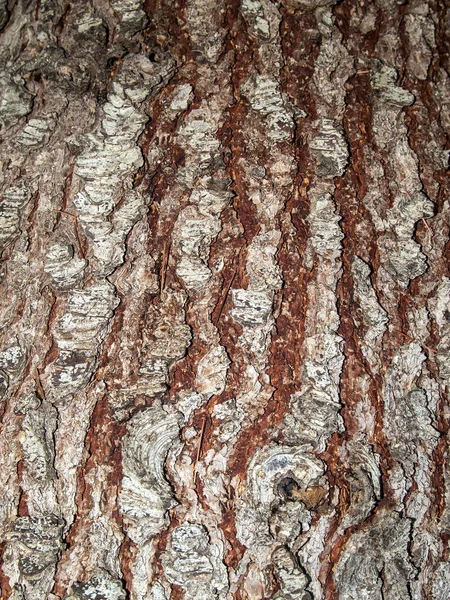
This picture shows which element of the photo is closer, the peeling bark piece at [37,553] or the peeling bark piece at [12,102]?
the peeling bark piece at [37,553]

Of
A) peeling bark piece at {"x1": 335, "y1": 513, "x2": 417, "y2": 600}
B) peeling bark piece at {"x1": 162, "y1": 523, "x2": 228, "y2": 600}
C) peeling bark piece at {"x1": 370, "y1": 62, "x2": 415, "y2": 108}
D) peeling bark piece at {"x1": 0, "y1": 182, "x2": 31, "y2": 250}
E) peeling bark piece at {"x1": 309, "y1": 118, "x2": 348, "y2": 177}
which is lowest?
peeling bark piece at {"x1": 162, "y1": 523, "x2": 228, "y2": 600}

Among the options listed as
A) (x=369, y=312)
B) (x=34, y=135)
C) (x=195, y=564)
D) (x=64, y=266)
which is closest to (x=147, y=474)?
(x=195, y=564)

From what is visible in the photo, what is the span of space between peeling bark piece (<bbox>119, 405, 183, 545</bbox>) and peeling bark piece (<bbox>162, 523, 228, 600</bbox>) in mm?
51

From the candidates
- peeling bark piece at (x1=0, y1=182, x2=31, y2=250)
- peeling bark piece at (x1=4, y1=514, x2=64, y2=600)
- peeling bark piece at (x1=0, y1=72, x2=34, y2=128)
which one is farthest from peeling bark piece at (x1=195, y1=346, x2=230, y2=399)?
peeling bark piece at (x1=0, y1=72, x2=34, y2=128)

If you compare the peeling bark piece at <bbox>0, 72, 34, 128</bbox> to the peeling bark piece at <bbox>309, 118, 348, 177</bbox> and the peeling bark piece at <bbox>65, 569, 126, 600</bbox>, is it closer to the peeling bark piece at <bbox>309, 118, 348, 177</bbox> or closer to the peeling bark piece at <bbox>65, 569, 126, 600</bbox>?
the peeling bark piece at <bbox>309, 118, 348, 177</bbox>

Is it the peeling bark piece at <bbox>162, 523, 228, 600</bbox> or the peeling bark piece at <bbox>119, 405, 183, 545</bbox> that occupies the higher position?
the peeling bark piece at <bbox>119, 405, 183, 545</bbox>

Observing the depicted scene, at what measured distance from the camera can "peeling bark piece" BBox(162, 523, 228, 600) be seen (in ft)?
4.07

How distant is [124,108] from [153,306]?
17.3 inches

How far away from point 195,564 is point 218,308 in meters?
0.53

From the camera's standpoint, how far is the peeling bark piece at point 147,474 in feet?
4.08

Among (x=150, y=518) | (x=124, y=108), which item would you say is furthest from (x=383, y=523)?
(x=124, y=108)

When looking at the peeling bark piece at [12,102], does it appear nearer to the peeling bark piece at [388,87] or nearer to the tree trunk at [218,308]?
the tree trunk at [218,308]

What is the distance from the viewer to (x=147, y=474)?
1.25 meters

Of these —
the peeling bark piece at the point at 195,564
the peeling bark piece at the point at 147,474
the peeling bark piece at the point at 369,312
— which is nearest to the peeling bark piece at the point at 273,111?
the peeling bark piece at the point at 369,312
